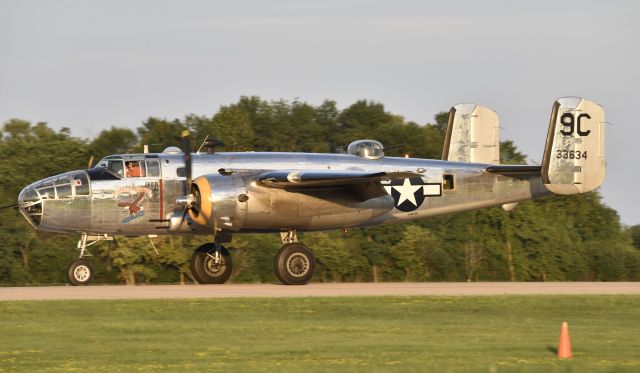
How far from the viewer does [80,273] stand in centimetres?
2833

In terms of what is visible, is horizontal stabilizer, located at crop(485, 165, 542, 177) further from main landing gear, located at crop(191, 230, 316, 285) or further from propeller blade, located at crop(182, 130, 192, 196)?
propeller blade, located at crop(182, 130, 192, 196)

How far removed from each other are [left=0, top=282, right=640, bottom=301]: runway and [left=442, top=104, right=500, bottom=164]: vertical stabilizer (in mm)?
4992

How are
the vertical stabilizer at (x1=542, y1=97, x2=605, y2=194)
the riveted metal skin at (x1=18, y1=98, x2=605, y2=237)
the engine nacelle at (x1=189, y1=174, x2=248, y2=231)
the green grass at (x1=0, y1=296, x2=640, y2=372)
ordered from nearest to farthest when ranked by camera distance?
the green grass at (x1=0, y1=296, x2=640, y2=372) < the engine nacelle at (x1=189, y1=174, x2=248, y2=231) < the riveted metal skin at (x1=18, y1=98, x2=605, y2=237) < the vertical stabilizer at (x1=542, y1=97, x2=605, y2=194)

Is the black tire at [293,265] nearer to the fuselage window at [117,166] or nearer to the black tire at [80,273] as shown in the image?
the fuselage window at [117,166]

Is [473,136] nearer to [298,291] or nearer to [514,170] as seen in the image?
[514,170]

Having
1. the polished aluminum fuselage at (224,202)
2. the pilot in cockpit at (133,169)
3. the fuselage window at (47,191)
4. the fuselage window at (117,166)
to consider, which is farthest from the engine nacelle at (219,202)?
the fuselage window at (47,191)

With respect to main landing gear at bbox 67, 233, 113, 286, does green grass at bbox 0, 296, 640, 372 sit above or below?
below

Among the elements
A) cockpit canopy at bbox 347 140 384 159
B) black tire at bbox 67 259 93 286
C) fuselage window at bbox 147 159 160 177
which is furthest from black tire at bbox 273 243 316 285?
black tire at bbox 67 259 93 286

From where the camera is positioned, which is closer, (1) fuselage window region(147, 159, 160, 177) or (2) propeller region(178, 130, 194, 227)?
(2) propeller region(178, 130, 194, 227)

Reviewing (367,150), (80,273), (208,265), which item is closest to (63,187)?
(80,273)

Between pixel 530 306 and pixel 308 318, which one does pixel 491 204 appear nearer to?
pixel 530 306

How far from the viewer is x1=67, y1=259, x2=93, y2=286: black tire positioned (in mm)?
28266

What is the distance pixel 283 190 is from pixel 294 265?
83.3 inches

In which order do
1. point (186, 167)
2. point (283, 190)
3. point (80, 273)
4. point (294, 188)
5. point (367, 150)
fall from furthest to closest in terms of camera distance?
point (367, 150) < point (80, 273) < point (186, 167) < point (294, 188) < point (283, 190)
